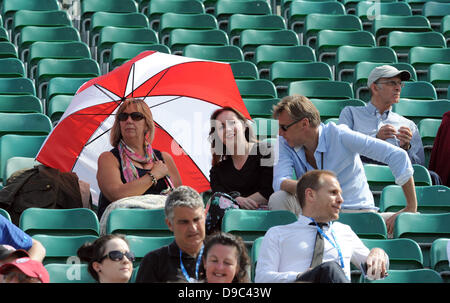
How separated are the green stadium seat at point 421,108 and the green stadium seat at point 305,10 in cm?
196

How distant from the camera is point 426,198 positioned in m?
5.77

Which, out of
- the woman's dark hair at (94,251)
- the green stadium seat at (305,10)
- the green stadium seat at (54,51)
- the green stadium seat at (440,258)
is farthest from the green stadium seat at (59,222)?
the green stadium seat at (305,10)

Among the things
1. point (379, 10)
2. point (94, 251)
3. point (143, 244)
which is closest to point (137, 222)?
point (143, 244)

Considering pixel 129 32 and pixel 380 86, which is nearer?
pixel 380 86

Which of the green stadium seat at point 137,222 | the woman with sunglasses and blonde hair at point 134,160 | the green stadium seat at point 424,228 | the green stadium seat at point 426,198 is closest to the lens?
the green stadium seat at point 137,222

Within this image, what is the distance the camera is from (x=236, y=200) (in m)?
5.39

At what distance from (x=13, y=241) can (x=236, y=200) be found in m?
1.35

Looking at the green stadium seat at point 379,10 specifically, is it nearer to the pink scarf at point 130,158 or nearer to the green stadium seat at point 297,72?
the green stadium seat at point 297,72

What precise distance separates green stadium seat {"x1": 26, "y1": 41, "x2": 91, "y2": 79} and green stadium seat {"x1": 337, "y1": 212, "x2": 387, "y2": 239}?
3.29m

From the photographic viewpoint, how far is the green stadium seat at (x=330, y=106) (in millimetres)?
7082

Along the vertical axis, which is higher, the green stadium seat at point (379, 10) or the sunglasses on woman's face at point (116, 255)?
the green stadium seat at point (379, 10)

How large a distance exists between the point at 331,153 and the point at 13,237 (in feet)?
6.06
